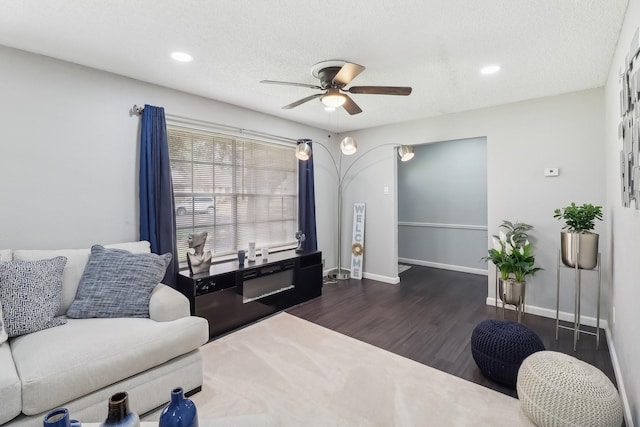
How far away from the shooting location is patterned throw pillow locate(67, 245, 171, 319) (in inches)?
88.9

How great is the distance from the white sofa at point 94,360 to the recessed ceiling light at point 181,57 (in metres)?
1.79

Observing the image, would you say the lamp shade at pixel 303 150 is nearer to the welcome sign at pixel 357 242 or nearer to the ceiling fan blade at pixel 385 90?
the ceiling fan blade at pixel 385 90

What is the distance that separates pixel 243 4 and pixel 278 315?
9.90ft

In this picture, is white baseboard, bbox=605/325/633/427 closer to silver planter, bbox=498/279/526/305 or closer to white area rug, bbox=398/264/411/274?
silver planter, bbox=498/279/526/305

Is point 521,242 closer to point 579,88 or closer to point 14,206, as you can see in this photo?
point 579,88

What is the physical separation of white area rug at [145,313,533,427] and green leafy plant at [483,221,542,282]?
1.58 metres

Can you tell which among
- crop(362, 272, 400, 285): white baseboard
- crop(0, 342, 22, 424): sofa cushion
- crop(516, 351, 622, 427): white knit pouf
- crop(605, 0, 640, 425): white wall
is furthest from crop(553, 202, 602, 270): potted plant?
crop(0, 342, 22, 424): sofa cushion

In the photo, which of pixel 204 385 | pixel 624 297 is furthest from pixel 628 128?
pixel 204 385

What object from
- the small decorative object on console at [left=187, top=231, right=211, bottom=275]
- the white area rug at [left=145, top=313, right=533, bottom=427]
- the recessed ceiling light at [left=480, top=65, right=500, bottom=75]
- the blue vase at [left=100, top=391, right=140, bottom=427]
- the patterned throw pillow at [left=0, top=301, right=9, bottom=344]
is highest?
the recessed ceiling light at [left=480, top=65, right=500, bottom=75]

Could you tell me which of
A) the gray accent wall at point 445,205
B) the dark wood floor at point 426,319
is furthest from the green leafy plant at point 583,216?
the gray accent wall at point 445,205

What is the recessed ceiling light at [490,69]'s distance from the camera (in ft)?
8.94

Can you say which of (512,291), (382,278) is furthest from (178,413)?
(382,278)

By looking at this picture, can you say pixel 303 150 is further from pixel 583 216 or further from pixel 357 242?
pixel 583 216

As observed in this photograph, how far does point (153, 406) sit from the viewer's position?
1.98 meters
